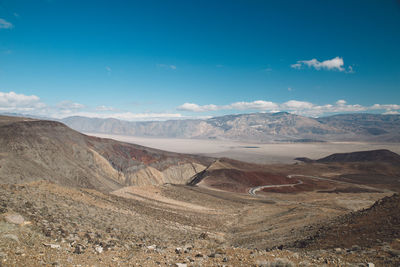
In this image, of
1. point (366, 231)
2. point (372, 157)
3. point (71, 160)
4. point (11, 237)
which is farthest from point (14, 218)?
point (372, 157)

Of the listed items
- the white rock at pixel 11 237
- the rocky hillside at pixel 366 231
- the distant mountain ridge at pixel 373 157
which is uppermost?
the white rock at pixel 11 237

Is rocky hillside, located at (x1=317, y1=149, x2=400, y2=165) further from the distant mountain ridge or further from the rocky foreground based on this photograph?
the rocky foreground

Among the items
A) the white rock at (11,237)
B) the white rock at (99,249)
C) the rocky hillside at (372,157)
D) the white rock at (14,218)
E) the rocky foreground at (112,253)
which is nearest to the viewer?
the rocky foreground at (112,253)

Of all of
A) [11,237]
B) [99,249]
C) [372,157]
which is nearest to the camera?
[11,237]

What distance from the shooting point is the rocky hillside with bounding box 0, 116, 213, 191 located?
4294 centimetres

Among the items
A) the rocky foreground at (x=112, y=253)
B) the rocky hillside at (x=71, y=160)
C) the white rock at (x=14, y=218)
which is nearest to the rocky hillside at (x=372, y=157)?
the rocky hillside at (x=71, y=160)

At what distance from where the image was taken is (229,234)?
25.4m

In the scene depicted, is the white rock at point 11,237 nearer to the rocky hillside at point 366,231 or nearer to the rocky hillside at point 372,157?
the rocky hillside at point 366,231

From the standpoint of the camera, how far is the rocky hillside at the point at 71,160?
42938 millimetres

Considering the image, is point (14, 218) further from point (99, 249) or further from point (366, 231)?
point (366, 231)

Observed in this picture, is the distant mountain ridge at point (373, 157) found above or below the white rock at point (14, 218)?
below

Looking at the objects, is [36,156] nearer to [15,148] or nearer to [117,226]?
[15,148]

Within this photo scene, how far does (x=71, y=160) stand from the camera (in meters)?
56.3

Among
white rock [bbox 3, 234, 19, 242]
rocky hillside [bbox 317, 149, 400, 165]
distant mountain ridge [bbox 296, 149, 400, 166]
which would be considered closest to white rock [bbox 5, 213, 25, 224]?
white rock [bbox 3, 234, 19, 242]
